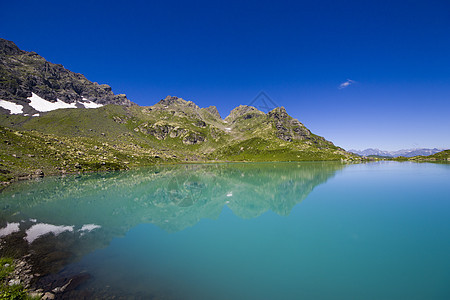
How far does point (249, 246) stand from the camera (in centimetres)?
1748

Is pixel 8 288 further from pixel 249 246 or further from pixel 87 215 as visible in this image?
pixel 87 215

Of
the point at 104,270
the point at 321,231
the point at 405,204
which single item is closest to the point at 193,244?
the point at 104,270

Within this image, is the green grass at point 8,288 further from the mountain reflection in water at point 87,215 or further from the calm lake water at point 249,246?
the calm lake water at point 249,246

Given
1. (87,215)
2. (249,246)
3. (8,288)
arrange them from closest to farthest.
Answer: (8,288) < (249,246) < (87,215)

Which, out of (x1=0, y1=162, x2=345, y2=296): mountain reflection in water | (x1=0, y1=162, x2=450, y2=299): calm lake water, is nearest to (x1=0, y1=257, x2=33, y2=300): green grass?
(x1=0, y1=162, x2=345, y2=296): mountain reflection in water

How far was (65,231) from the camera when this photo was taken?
2189cm

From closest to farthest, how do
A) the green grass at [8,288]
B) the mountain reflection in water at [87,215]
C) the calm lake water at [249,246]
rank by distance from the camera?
the green grass at [8,288], the calm lake water at [249,246], the mountain reflection in water at [87,215]

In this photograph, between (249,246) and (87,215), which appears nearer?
(249,246)

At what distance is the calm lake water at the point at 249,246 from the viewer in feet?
37.8

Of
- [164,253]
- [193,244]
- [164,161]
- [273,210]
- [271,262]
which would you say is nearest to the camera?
[271,262]

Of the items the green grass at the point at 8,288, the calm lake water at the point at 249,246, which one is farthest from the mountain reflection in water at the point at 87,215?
the green grass at the point at 8,288

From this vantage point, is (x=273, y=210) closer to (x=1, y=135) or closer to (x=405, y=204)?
(x=405, y=204)

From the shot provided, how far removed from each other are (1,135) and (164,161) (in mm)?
101512

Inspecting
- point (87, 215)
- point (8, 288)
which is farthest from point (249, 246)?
point (87, 215)
